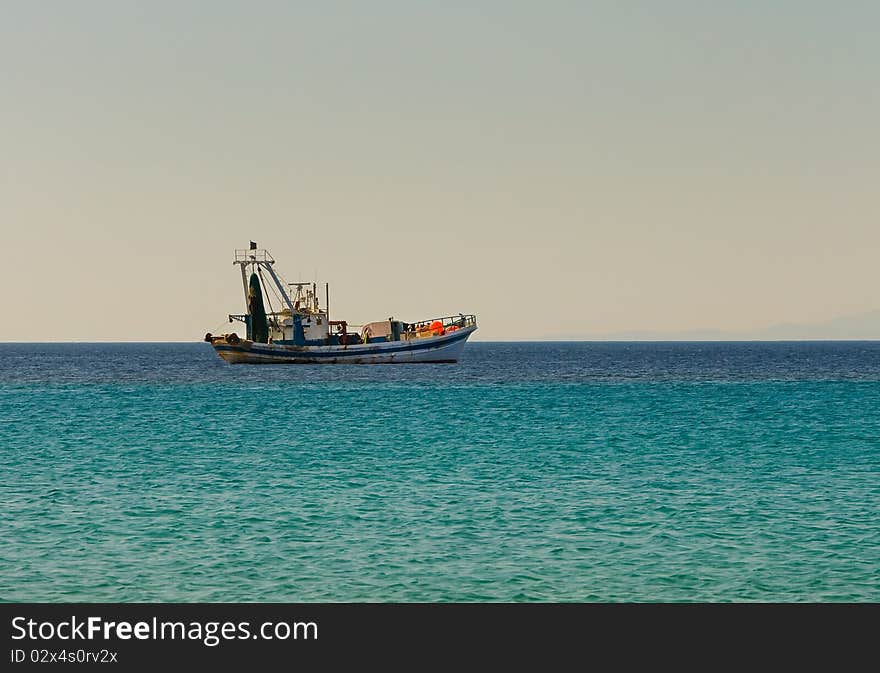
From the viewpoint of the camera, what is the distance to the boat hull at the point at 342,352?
12875 centimetres

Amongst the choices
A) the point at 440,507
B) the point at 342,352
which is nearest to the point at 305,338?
the point at 342,352

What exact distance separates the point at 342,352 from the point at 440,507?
10410cm

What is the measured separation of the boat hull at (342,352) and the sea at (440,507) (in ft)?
223

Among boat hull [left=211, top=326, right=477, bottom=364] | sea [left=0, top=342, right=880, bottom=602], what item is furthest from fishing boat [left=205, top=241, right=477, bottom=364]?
sea [left=0, top=342, right=880, bottom=602]

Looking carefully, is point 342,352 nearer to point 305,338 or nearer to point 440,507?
point 305,338

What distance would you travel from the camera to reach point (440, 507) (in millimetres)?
27109

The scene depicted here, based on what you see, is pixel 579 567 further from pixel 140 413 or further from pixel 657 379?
pixel 657 379

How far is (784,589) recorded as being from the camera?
1886 centimetres

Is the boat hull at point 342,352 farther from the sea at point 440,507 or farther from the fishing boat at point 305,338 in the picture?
the sea at point 440,507

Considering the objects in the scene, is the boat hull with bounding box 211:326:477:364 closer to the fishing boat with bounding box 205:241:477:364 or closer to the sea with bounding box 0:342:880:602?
the fishing boat with bounding box 205:241:477:364

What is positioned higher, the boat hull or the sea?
the boat hull

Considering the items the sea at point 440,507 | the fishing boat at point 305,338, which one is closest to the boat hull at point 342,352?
the fishing boat at point 305,338

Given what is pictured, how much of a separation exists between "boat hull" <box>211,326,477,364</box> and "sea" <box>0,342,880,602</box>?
68.0m

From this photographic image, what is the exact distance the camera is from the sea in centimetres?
1933
